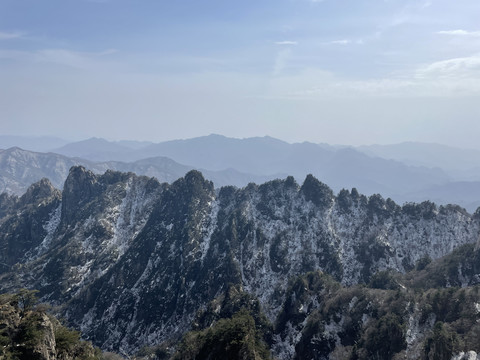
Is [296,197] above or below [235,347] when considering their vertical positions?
above

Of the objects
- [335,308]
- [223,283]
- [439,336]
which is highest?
[439,336]

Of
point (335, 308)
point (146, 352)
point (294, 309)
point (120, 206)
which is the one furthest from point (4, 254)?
point (335, 308)

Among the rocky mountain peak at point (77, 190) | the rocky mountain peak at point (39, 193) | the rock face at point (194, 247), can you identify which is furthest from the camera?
the rocky mountain peak at point (39, 193)

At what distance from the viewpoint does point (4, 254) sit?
14600cm

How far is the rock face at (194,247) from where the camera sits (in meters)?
114

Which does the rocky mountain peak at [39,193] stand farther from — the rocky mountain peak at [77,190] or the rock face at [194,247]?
the rock face at [194,247]

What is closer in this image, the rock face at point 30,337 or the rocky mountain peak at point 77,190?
the rock face at point 30,337

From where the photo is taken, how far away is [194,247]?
13100 centimetres

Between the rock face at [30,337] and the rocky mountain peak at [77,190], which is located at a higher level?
the rocky mountain peak at [77,190]

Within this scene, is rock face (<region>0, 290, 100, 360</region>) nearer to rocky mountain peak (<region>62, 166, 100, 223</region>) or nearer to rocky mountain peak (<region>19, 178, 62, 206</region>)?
rocky mountain peak (<region>62, 166, 100, 223</region>)

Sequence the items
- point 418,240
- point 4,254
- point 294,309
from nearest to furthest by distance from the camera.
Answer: point 294,309 < point 418,240 < point 4,254

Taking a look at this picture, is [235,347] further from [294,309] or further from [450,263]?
[450,263]

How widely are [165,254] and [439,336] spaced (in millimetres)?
99527

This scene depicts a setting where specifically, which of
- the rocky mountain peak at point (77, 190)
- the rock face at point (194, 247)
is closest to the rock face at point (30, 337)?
the rock face at point (194, 247)
